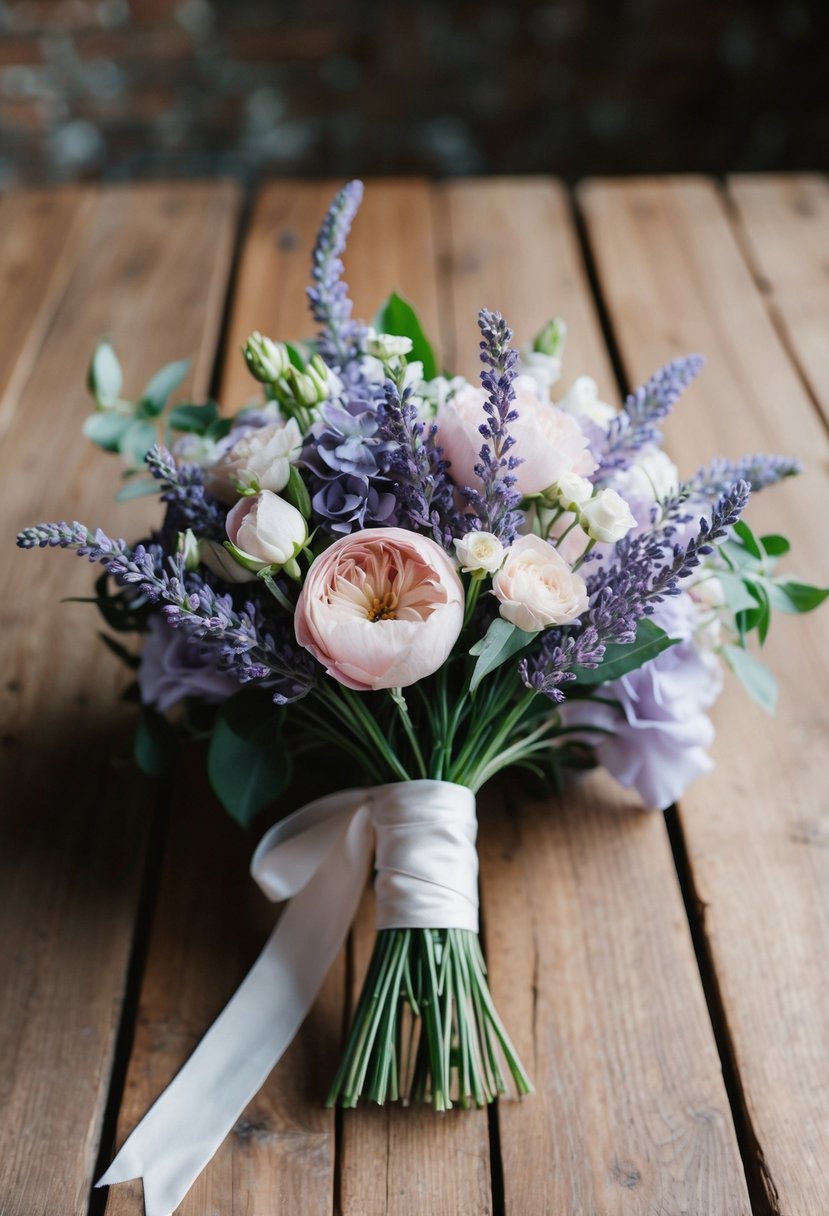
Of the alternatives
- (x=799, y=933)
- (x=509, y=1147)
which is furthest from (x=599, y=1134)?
(x=799, y=933)

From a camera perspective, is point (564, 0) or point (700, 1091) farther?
point (564, 0)

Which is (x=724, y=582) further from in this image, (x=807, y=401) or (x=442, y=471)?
(x=807, y=401)

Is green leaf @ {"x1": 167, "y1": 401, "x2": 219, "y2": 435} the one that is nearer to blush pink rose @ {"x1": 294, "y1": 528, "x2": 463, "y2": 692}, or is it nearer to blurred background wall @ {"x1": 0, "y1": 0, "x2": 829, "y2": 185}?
blush pink rose @ {"x1": 294, "y1": 528, "x2": 463, "y2": 692}

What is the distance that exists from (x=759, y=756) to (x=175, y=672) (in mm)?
487

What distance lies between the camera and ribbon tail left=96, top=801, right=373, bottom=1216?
688mm

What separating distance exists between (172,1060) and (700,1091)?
353mm

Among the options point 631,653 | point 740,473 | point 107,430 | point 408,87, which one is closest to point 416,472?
point 631,653

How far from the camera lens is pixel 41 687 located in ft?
3.23

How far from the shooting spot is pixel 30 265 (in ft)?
5.03

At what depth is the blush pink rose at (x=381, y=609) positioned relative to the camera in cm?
62

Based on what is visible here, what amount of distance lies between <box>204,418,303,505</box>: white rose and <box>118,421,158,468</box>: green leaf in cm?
23

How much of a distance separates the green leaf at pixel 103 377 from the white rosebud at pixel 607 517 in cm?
49

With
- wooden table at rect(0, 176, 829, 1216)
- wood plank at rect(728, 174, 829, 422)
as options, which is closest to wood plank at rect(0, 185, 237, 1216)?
wooden table at rect(0, 176, 829, 1216)

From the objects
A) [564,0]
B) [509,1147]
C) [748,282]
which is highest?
[564,0]
